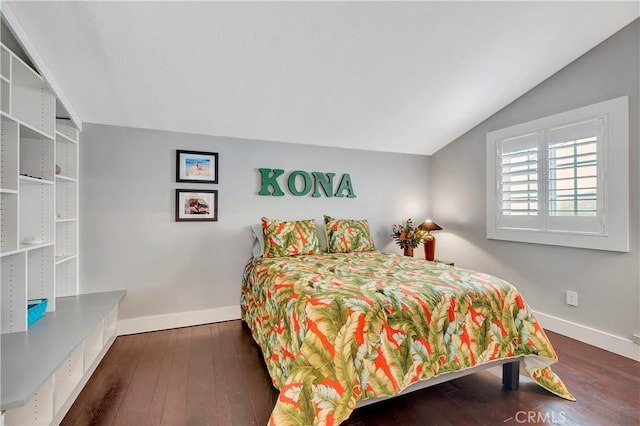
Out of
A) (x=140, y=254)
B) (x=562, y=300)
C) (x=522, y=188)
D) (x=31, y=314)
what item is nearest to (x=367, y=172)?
(x=522, y=188)

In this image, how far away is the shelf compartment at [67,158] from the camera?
250 cm

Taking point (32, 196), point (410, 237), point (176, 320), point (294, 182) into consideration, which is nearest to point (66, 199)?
point (32, 196)

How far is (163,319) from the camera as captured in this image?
112 inches

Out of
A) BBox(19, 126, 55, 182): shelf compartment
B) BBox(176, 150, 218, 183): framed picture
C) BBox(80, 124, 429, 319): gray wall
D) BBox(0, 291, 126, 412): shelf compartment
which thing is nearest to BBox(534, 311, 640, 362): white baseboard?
BBox(80, 124, 429, 319): gray wall

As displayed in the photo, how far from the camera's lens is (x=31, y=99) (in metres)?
1.94

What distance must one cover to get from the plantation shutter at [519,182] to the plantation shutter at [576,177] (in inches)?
4.7

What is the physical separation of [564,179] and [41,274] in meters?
4.22

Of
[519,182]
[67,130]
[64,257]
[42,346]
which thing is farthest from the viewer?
[519,182]

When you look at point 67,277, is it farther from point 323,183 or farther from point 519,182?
point 519,182

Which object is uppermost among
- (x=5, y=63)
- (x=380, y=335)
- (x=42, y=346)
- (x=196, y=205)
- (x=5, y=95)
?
(x=5, y=63)

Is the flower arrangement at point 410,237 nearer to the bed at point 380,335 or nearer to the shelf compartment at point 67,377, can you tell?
the bed at point 380,335

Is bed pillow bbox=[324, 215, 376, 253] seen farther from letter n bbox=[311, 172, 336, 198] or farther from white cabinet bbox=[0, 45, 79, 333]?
white cabinet bbox=[0, 45, 79, 333]

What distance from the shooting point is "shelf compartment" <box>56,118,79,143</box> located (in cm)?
243

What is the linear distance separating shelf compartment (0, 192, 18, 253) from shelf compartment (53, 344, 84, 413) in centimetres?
72
